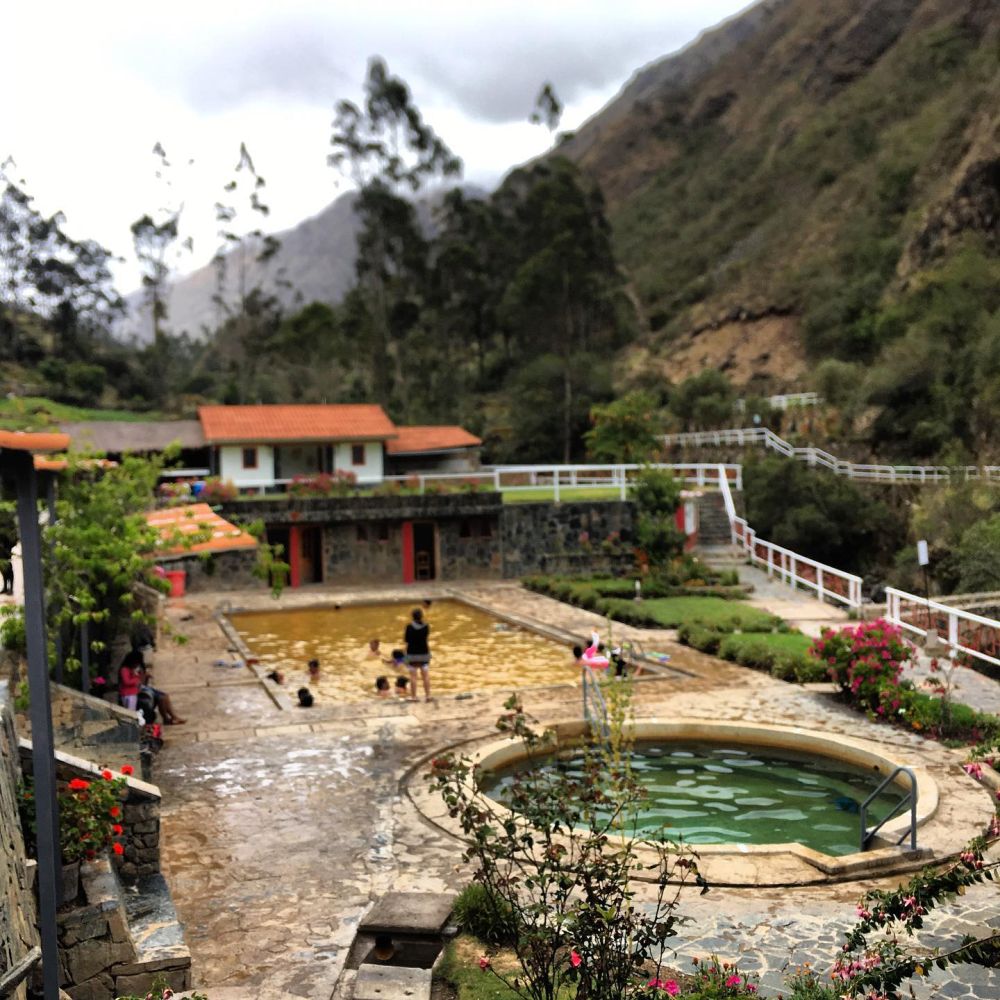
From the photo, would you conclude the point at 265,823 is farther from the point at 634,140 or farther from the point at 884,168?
the point at 634,140

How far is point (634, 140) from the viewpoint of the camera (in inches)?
5187

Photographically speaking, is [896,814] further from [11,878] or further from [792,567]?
[792,567]

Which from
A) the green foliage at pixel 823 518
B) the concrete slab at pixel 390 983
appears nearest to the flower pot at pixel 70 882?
→ the concrete slab at pixel 390 983

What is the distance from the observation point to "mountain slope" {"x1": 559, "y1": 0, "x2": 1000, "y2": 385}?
2088 inches

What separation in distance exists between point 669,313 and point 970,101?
2662 centimetres

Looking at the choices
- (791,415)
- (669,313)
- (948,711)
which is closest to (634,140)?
(669,313)

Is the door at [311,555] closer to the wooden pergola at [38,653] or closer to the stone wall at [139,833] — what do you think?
the stone wall at [139,833]

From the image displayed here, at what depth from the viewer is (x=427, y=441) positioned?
37.2 metres

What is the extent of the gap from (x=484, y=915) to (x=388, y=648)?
13.2 meters

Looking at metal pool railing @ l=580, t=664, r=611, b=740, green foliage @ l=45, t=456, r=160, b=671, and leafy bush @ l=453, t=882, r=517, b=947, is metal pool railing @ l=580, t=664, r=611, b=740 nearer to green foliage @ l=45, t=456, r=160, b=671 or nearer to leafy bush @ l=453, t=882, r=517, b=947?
leafy bush @ l=453, t=882, r=517, b=947

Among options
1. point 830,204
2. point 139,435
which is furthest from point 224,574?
point 830,204

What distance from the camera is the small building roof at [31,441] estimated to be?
501 centimetres

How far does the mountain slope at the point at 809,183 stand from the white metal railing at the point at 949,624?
3331 centimetres

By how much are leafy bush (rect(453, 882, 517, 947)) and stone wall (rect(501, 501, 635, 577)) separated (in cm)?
2260
